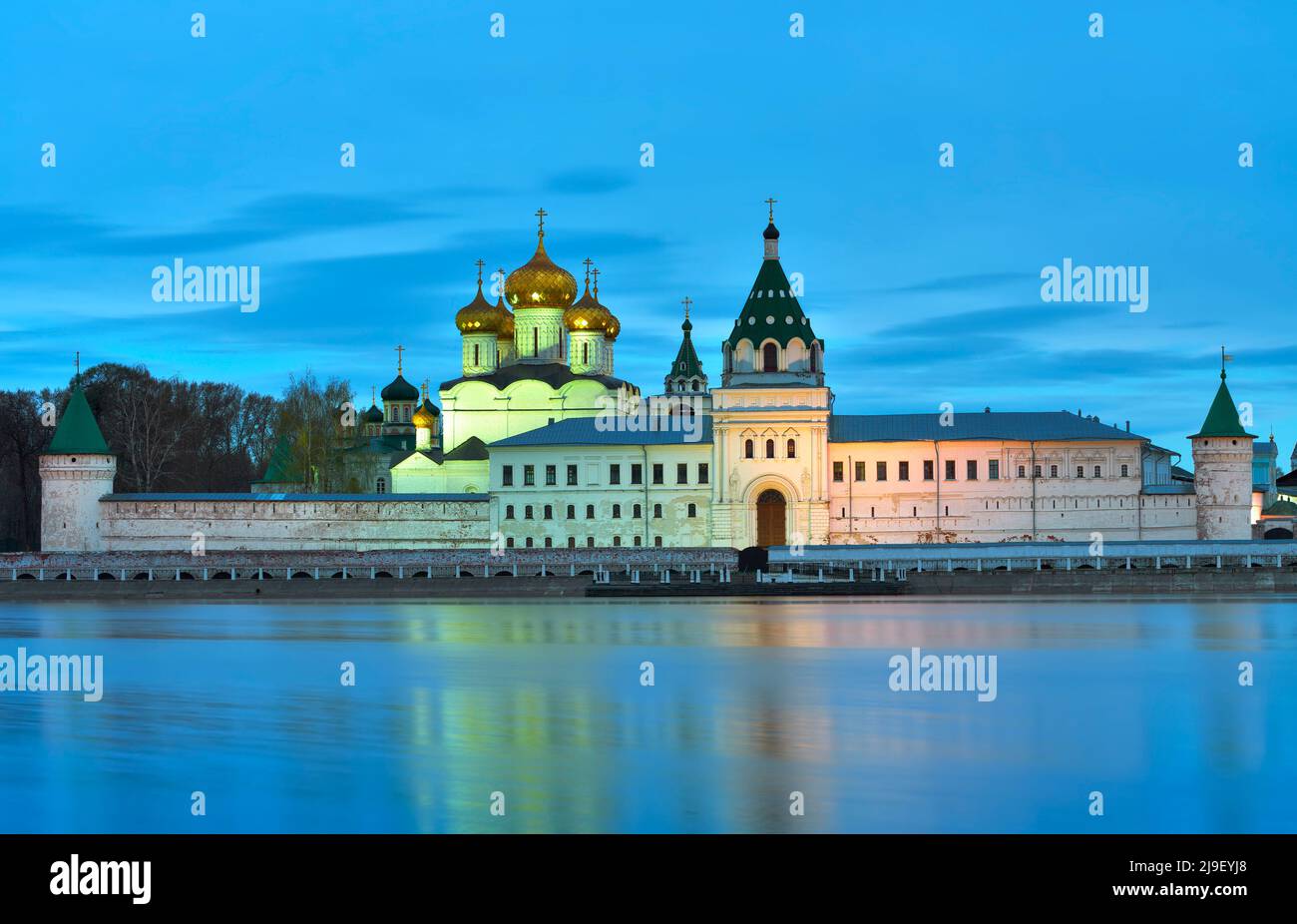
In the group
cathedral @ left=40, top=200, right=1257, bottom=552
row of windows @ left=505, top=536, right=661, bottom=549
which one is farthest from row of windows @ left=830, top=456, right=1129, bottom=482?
row of windows @ left=505, top=536, right=661, bottom=549

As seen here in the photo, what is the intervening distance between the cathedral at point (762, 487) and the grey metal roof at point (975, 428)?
7 centimetres

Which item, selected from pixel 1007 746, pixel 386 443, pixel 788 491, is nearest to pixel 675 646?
pixel 1007 746

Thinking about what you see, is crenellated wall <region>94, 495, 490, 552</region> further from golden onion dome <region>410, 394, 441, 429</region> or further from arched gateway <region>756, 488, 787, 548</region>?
golden onion dome <region>410, 394, 441, 429</region>

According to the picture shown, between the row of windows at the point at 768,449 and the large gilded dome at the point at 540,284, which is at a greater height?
the large gilded dome at the point at 540,284

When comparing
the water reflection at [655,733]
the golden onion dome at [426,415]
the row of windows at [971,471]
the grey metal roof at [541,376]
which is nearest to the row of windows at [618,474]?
the row of windows at [971,471]

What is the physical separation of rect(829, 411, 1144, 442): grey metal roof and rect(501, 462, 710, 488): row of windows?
11.9ft

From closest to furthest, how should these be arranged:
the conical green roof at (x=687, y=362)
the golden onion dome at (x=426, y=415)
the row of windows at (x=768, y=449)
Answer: the row of windows at (x=768, y=449)
the golden onion dome at (x=426, y=415)
the conical green roof at (x=687, y=362)

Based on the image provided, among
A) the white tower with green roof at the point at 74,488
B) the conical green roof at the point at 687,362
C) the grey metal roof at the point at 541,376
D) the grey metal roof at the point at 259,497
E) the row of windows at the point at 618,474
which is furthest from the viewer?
the conical green roof at the point at 687,362

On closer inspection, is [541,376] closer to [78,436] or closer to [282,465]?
[282,465]

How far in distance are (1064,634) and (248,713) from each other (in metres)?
13.3

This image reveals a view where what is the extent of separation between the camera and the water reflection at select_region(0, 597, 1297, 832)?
1145cm

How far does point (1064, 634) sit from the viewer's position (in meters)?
25.3

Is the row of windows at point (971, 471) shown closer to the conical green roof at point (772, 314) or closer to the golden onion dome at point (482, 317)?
the conical green roof at point (772, 314)

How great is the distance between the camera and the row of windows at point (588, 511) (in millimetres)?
46125
